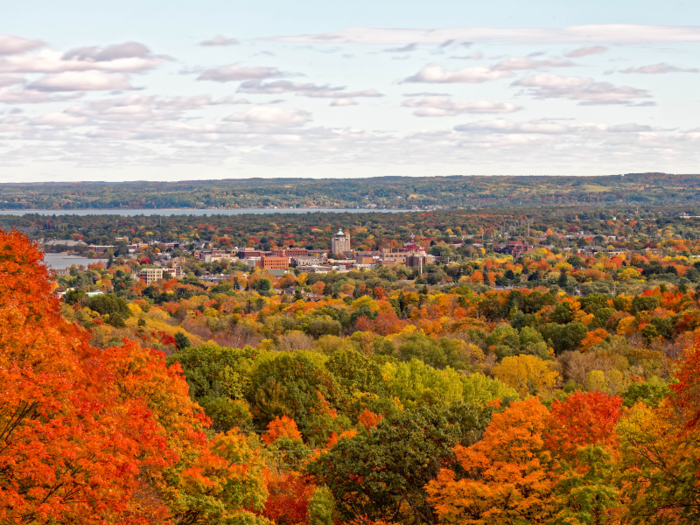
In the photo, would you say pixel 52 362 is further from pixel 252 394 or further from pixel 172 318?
pixel 172 318

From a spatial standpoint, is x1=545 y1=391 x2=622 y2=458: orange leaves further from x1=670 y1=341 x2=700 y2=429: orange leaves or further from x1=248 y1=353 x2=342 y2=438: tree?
x1=248 y1=353 x2=342 y2=438: tree

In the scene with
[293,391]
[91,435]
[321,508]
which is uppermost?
[91,435]

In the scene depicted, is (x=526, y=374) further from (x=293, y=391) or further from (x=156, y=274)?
(x=156, y=274)

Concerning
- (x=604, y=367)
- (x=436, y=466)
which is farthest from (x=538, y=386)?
(x=436, y=466)

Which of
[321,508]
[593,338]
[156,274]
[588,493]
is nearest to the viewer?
[588,493]

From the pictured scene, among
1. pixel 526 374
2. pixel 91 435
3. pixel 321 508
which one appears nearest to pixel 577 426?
pixel 321 508

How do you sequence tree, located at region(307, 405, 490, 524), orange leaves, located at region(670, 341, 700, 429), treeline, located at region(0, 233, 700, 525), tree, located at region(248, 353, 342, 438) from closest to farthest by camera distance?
treeline, located at region(0, 233, 700, 525) < orange leaves, located at region(670, 341, 700, 429) < tree, located at region(307, 405, 490, 524) < tree, located at region(248, 353, 342, 438)

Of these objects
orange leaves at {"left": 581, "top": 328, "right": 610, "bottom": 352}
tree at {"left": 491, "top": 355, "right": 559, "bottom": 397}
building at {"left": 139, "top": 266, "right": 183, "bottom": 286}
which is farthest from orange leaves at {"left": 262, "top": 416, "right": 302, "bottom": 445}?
building at {"left": 139, "top": 266, "right": 183, "bottom": 286}
